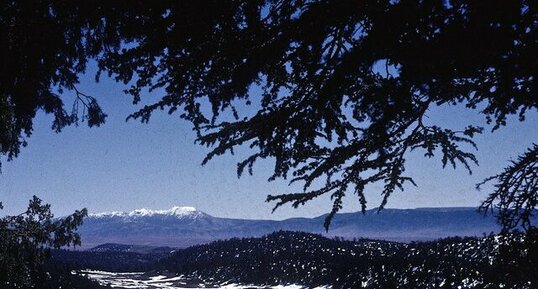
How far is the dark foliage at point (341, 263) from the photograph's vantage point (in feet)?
146

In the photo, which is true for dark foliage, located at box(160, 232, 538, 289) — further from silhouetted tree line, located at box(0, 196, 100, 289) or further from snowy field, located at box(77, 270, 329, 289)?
silhouetted tree line, located at box(0, 196, 100, 289)

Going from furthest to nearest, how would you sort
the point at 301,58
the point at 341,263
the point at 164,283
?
the point at 164,283
the point at 341,263
the point at 301,58

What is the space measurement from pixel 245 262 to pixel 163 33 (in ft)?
266

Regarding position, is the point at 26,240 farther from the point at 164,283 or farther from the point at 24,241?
the point at 164,283

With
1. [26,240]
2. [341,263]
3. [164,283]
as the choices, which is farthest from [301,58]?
[164,283]

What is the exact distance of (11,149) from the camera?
837 cm

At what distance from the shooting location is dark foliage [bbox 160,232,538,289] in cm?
4459

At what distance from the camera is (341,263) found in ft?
205

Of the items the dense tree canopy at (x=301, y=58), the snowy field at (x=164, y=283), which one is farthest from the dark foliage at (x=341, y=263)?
the dense tree canopy at (x=301, y=58)

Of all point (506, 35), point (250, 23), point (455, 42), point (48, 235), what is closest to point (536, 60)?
point (506, 35)

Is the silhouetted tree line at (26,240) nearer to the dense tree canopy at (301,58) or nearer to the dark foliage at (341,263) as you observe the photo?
the dense tree canopy at (301,58)

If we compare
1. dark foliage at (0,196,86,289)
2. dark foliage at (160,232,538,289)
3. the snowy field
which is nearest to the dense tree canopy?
dark foliage at (0,196,86,289)

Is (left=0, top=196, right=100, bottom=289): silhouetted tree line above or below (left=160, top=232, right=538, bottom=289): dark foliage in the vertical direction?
above

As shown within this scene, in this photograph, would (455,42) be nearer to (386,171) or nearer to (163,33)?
(163,33)
